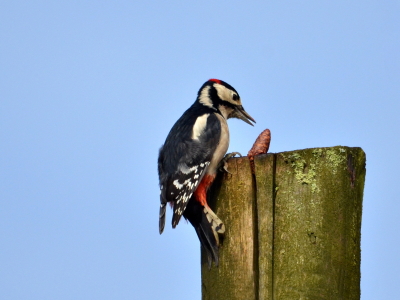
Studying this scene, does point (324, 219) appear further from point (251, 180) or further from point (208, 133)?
point (208, 133)

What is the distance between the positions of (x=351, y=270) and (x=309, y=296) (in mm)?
273

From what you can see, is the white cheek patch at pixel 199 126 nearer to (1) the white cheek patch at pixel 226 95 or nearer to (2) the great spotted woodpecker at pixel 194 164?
(2) the great spotted woodpecker at pixel 194 164

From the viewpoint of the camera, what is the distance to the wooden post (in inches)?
110

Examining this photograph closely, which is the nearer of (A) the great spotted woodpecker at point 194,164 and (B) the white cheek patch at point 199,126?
(A) the great spotted woodpecker at point 194,164

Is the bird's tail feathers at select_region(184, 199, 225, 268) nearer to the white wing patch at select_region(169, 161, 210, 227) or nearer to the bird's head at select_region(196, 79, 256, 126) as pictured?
the white wing patch at select_region(169, 161, 210, 227)

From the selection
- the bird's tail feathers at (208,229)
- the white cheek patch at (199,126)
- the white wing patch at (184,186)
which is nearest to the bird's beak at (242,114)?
the white cheek patch at (199,126)

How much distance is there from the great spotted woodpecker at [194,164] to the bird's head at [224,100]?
0.04 metres

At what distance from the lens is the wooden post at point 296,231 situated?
2801 millimetres

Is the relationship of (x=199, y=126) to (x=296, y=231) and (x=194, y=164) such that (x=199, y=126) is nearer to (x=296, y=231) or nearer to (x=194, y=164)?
(x=194, y=164)

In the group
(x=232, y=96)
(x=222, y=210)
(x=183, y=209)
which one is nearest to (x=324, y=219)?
(x=222, y=210)

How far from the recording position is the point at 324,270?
9.14ft

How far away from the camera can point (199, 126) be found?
4.59 metres

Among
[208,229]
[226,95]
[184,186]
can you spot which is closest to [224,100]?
[226,95]

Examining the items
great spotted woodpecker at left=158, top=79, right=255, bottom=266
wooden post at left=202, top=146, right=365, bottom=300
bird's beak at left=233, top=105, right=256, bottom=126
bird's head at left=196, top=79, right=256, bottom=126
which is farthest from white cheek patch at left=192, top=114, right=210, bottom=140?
wooden post at left=202, top=146, right=365, bottom=300
